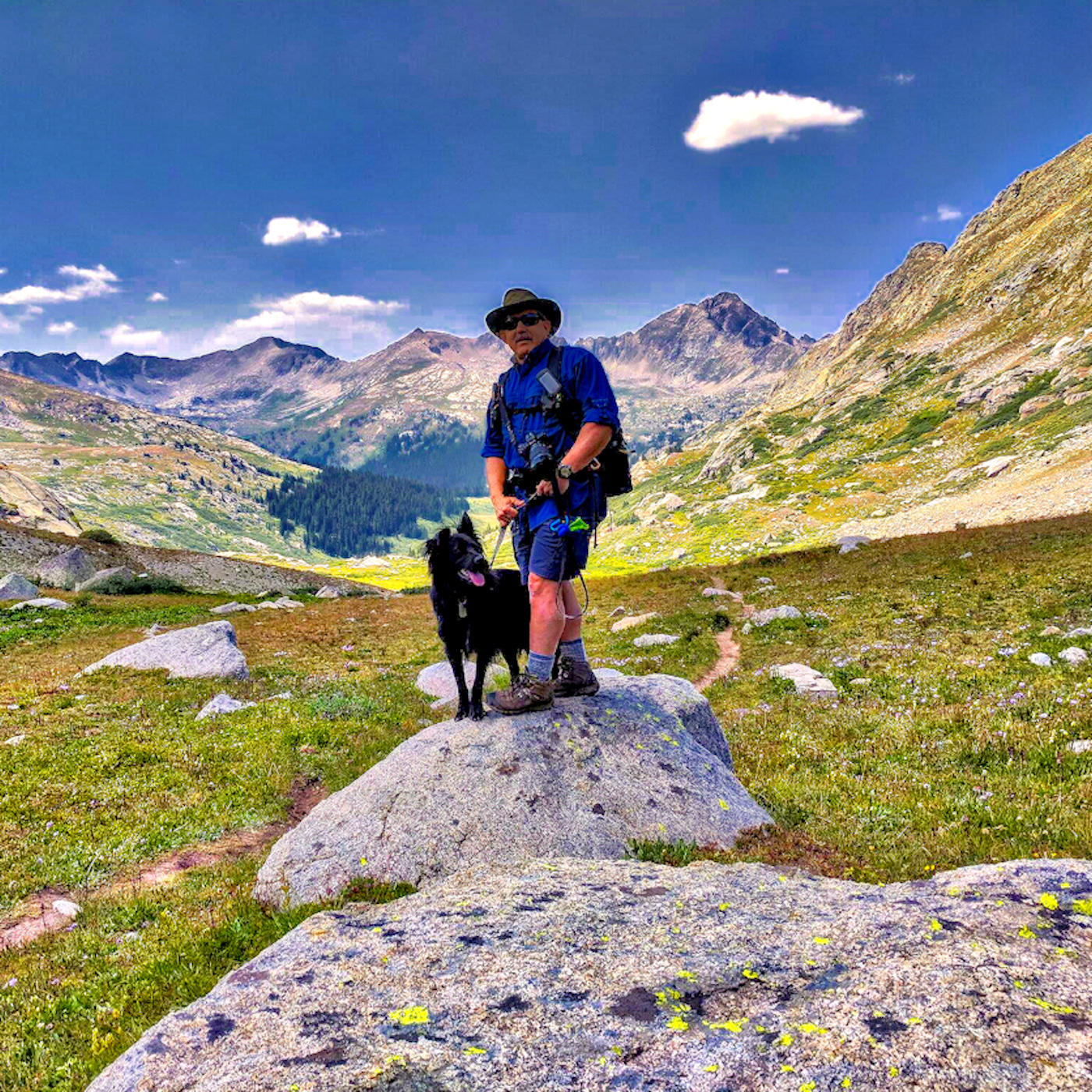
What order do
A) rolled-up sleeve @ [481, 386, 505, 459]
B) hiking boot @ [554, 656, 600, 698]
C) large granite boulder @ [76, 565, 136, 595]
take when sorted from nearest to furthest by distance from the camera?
1. rolled-up sleeve @ [481, 386, 505, 459]
2. hiking boot @ [554, 656, 600, 698]
3. large granite boulder @ [76, 565, 136, 595]

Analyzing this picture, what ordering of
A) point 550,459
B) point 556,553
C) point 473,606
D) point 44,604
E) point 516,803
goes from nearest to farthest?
point 516,803 → point 550,459 → point 556,553 → point 473,606 → point 44,604

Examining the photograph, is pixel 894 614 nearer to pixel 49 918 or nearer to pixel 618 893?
pixel 618 893

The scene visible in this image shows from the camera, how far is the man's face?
8.31 meters

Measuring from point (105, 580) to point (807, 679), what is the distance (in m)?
57.8

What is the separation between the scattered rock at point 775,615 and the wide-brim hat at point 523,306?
18.6 metres

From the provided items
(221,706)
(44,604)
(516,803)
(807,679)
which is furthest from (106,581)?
(516,803)

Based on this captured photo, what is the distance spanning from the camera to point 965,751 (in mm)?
9477

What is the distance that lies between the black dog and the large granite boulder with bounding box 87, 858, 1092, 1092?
427 centimetres

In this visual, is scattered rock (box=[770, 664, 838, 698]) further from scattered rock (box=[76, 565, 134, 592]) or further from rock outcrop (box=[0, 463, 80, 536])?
rock outcrop (box=[0, 463, 80, 536])

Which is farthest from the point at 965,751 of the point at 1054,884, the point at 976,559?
the point at 976,559

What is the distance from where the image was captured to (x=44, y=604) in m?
37.3

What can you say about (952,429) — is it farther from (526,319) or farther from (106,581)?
(106,581)

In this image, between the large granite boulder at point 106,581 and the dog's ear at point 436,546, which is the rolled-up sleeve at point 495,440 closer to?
the dog's ear at point 436,546

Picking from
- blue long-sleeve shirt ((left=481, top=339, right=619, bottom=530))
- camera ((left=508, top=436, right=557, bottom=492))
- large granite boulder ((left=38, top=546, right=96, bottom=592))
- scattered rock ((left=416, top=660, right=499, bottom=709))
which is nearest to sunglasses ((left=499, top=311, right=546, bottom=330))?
blue long-sleeve shirt ((left=481, top=339, right=619, bottom=530))
